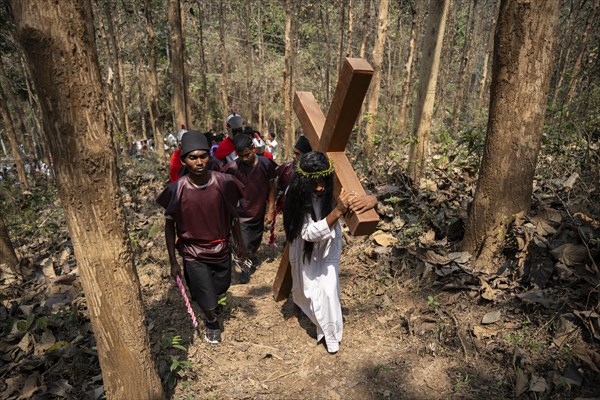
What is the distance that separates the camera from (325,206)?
3094 millimetres

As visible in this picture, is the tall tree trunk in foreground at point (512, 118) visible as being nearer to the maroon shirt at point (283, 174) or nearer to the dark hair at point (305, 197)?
the dark hair at point (305, 197)

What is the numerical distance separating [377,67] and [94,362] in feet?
27.4

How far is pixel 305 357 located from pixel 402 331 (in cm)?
90

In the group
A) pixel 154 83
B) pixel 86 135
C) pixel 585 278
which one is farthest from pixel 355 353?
pixel 154 83

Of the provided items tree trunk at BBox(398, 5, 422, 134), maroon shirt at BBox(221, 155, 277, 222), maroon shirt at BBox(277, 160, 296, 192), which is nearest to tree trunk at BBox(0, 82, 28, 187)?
maroon shirt at BBox(221, 155, 277, 222)

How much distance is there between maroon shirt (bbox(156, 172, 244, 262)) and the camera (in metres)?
3.14

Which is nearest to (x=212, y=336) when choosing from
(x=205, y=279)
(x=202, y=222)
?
(x=205, y=279)

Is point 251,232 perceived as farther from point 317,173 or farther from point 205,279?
point 317,173

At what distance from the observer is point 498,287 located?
10.5ft

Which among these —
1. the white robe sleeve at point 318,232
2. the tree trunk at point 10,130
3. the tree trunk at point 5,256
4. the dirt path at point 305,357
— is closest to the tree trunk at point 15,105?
the tree trunk at point 10,130

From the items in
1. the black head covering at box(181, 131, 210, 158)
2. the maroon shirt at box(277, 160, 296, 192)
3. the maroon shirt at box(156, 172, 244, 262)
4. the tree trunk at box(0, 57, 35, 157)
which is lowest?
the tree trunk at box(0, 57, 35, 157)

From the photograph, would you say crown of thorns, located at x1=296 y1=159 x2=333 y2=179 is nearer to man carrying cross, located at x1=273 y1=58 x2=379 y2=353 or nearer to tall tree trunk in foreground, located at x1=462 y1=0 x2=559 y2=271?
man carrying cross, located at x1=273 y1=58 x2=379 y2=353

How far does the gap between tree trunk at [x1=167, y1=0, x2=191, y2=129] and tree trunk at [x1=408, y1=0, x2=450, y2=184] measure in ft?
22.2

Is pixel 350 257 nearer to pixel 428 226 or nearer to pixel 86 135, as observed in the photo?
pixel 428 226
